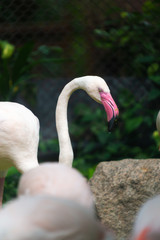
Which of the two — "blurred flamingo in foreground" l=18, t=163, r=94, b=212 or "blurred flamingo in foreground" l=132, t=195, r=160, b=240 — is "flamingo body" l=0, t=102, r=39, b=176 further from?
"blurred flamingo in foreground" l=132, t=195, r=160, b=240

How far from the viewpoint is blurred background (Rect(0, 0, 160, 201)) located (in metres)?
4.58

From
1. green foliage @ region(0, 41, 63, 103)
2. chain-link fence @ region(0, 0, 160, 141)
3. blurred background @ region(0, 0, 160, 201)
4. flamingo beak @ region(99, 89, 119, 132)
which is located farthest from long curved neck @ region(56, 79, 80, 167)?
chain-link fence @ region(0, 0, 160, 141)

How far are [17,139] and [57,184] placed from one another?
1062mm

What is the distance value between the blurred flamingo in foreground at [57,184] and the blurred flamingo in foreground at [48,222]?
0.29 m

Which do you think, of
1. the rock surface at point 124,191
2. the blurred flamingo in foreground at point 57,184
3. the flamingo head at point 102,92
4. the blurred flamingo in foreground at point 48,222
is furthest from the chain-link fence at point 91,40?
the blurred flamingo in foreground at point 48,222

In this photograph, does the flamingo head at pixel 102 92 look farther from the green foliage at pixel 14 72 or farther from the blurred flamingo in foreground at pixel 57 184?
the green foliage at pixel 14 72

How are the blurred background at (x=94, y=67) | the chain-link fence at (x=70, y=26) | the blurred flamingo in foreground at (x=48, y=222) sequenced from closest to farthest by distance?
the blurred flamingo in foreground at (x=48, y=222), the chain-link fence at (x=70, y=26), the blurred background at (x=94, y=67)

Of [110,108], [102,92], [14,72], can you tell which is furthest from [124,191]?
[14,72]

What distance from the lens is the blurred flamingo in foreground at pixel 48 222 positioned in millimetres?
1170

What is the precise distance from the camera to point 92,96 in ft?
9.29

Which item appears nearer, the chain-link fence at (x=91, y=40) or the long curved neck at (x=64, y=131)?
the long curved neck at (x=64, y=131)

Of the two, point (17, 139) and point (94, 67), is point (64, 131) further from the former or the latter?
point (94, 67)

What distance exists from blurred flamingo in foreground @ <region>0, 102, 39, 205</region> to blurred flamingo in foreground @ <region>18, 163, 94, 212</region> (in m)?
0.95

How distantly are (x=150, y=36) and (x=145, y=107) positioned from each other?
79cm
